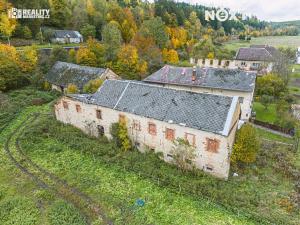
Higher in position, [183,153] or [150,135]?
[150,135]

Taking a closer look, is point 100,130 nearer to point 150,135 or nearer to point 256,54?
point 150,135

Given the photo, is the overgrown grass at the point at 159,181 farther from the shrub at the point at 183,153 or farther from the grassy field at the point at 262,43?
the grassy field at the point at 262,43

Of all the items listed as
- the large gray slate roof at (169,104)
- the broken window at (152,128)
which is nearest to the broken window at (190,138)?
the large gray slate roof at (169,104)

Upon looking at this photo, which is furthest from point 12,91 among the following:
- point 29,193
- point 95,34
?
point 95,34

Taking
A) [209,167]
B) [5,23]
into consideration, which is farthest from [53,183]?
[5,23]

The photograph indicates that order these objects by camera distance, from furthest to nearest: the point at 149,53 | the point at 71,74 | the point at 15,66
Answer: the point at 149,53 → the point at 15,66 → the point at 71,74

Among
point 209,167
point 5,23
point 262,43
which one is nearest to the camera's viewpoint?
point 209,167
